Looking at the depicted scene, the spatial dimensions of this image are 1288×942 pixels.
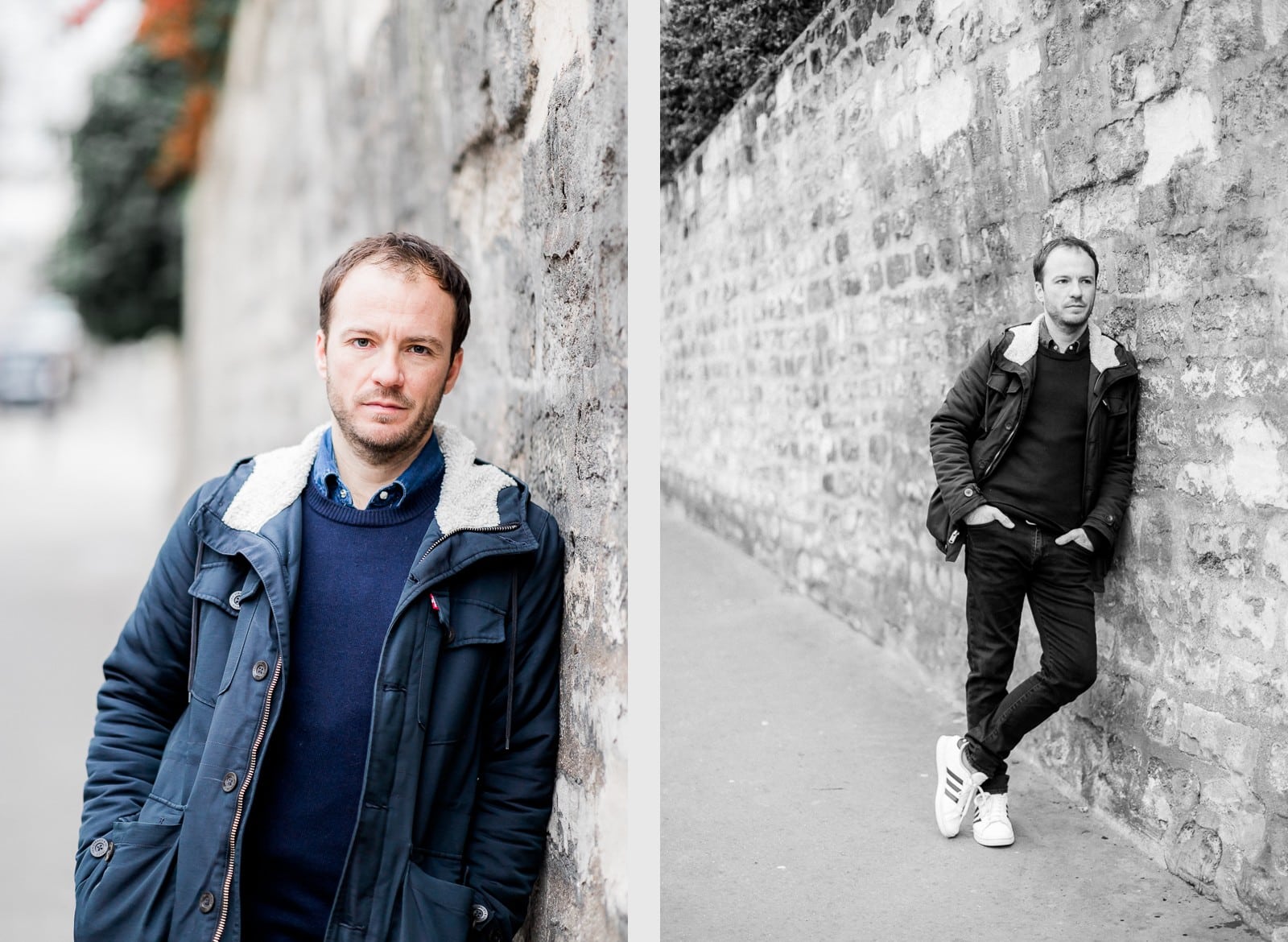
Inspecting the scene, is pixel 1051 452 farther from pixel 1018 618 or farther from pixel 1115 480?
pixel 1018 618

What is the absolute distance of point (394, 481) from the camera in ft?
5.65

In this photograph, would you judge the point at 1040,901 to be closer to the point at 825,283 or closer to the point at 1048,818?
the point at 1048,818

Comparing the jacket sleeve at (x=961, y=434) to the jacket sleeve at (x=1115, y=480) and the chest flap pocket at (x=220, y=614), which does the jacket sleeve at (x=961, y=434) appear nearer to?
the jacket sleeve at (x=1115, y=480)

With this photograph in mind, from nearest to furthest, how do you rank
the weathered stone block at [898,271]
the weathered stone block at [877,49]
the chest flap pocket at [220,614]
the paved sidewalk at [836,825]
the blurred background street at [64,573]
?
the chest flap pocket at [220,614] < the paved sidewalk at [836,825] < the weathered stone block at [877,49] < the weathered stone block at [898,271] < the blurred background street at [64,573]

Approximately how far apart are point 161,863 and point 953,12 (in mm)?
2465

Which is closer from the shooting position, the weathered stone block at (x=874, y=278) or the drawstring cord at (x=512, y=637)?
the drawstring cord at (x=512, y=637)

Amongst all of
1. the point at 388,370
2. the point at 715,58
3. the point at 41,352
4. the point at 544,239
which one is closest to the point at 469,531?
the point at 388,370

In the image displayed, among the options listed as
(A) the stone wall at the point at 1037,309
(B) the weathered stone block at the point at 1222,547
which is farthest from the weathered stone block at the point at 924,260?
(B) the weathered stone block at the point at 1222,547

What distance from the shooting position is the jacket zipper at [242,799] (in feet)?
5.13

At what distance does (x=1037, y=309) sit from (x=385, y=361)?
4.91ft

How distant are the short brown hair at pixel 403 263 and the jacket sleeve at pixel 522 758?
1.28 feet

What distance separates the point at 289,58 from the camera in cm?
479

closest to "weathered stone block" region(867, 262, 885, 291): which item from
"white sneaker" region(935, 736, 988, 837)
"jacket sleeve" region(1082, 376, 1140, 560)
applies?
"jacket sleeve" region(1082, 376, 1140, 560)

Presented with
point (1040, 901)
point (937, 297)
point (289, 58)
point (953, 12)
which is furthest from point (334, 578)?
point (289, 58)
